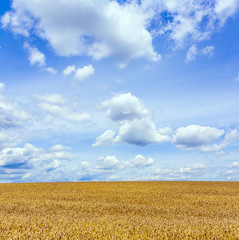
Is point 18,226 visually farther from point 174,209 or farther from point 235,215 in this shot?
point 235,215

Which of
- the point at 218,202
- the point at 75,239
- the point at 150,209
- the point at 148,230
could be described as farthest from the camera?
the point at 218,202

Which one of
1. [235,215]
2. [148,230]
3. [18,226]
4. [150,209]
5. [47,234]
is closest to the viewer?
[47,234]

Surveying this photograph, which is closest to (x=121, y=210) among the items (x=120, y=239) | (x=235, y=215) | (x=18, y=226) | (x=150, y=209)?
(x=150, y=209)

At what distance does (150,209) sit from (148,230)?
662 centimetres

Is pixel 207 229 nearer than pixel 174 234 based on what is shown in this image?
No

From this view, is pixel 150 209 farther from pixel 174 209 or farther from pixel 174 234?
pixel 174 234

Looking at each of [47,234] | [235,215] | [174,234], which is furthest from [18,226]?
[235,215]

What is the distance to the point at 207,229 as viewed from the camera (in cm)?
709

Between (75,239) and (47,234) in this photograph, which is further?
(47,234)

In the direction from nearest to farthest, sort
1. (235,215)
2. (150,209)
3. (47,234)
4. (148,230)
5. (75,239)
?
(75,239) < (47,234) < (148,230) < (235,215) < (150,209)

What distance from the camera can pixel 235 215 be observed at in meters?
12.0

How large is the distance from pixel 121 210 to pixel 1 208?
6.51 m

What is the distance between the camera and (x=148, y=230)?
21.9 feet

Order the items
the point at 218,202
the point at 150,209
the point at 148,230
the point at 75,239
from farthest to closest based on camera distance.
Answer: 1. the point at 218,202
2. the point at 150,209
3. the point at 148,230
4. the point at 75,239
